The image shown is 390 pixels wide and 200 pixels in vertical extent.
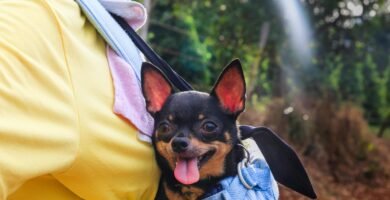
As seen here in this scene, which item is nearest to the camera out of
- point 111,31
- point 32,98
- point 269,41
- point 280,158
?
point 32,98

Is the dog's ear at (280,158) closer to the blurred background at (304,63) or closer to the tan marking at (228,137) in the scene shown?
the tan marking at (228,137)

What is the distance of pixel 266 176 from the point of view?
158cm

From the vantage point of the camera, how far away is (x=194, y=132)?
59.7 inches

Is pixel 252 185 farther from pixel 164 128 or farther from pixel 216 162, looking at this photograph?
pixel 164 128

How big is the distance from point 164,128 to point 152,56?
0.69ft

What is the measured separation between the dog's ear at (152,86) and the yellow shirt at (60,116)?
113mm

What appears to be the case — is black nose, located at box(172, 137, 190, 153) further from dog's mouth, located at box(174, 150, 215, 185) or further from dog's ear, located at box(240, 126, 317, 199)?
dog's ear, located at box(240, 126, 317, 199)

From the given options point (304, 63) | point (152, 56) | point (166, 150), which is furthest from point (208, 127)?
point (304, 63)

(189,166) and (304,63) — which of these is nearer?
(189,166)

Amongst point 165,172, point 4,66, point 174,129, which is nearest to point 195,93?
point 174,129

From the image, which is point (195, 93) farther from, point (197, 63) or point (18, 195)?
point (197, 63)

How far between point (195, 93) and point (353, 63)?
30.6ft

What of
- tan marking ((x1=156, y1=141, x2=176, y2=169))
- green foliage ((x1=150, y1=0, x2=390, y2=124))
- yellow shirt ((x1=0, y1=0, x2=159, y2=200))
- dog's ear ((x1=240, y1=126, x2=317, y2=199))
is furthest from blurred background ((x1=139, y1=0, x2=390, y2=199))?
yellow shirt ((x1=0, y1=0, x2=159, y2=200))

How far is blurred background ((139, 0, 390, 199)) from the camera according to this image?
831 centimetres
